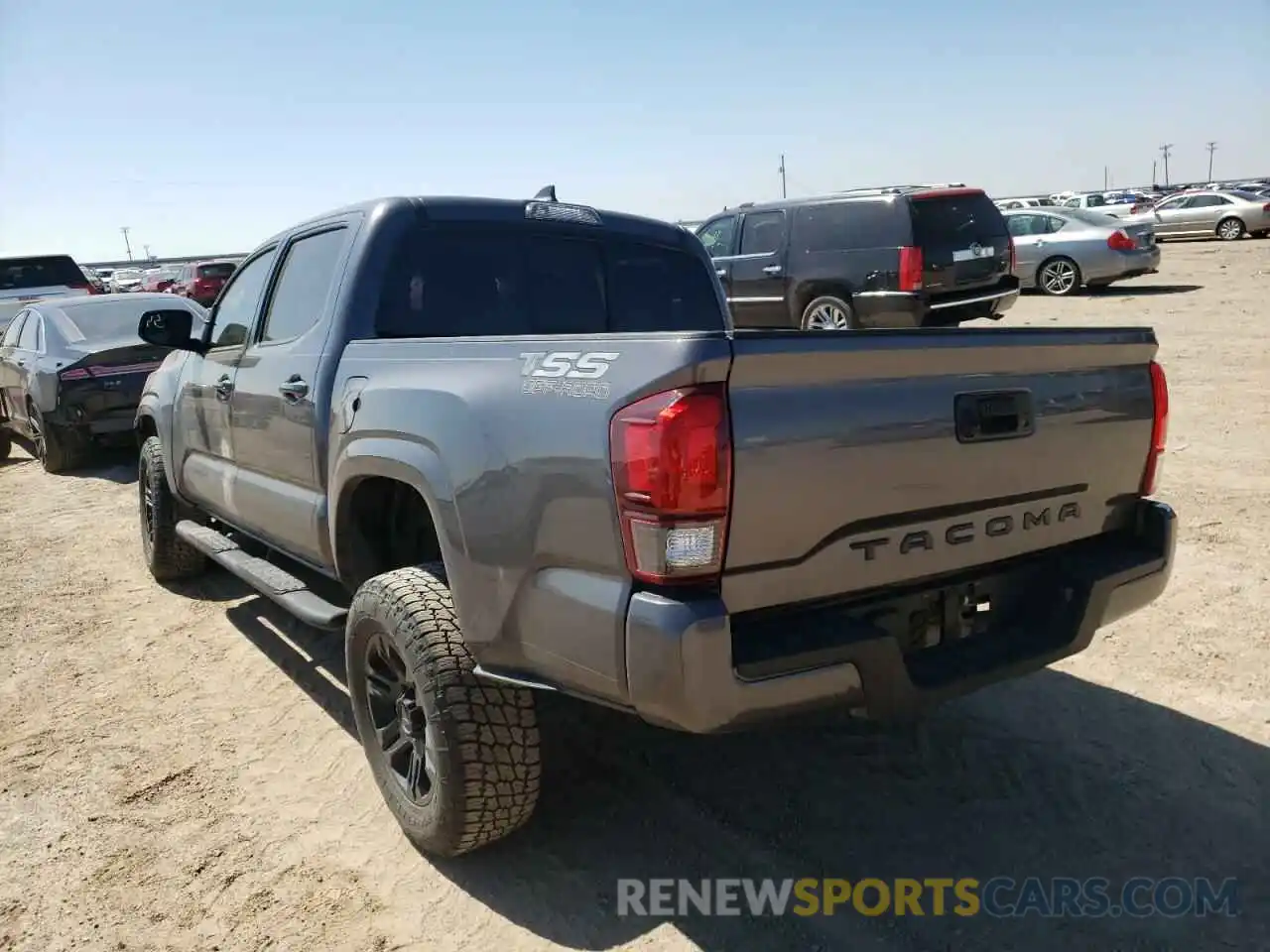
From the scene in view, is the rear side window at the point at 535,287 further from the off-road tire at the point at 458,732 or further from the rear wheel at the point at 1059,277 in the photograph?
the rear wheel at the point at 1059,277

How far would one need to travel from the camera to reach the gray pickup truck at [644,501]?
7.09 ft

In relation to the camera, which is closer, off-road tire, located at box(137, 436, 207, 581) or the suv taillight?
off-road tire, located at box(137, 436, 207, 581)

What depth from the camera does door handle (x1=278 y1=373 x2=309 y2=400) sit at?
3.61 m

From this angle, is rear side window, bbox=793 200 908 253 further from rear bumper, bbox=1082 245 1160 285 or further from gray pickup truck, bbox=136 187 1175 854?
gray pickup truck, bbox=136 187 1175 854

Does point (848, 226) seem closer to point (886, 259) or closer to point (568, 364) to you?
point (886, 259)

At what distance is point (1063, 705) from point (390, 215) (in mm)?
3145

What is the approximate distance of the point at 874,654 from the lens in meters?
2.32

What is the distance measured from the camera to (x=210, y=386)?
4.68m

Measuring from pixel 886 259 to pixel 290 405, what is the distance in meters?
9.04

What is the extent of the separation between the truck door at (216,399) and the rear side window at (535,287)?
1.17 m

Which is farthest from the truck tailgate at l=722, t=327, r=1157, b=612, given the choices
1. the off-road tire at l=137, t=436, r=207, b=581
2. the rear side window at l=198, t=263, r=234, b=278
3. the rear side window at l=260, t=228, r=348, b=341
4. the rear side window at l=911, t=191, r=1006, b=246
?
A: the rear side window at l=198, t=263, r=234, b=278

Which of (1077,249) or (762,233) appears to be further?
(1077,249)

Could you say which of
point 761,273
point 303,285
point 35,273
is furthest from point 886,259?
point 35,273

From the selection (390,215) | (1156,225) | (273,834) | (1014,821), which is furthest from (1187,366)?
(1156,225)
